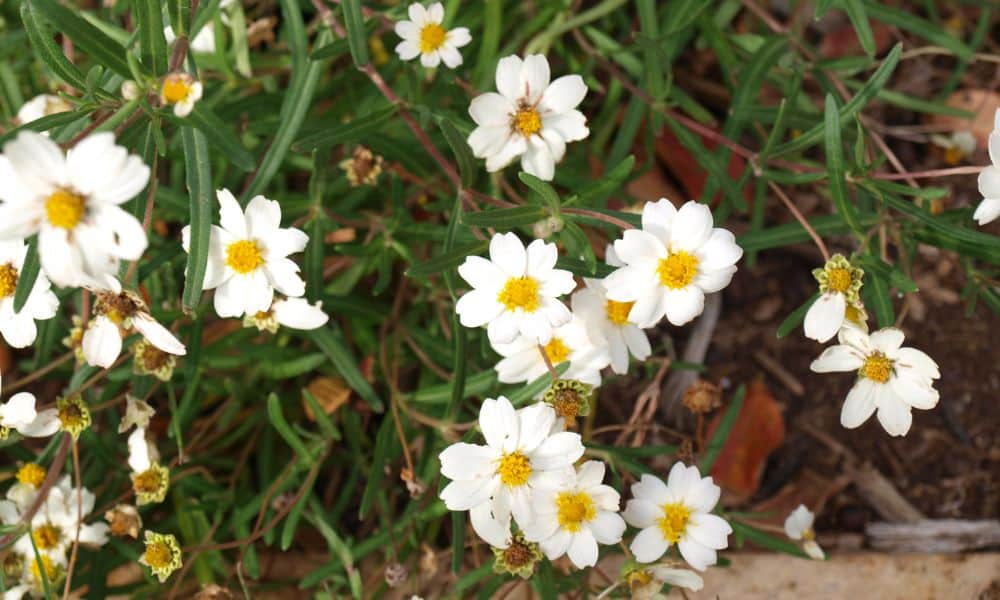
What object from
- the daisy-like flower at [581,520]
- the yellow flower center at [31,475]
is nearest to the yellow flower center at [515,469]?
the daisy-like flower at [581,520]

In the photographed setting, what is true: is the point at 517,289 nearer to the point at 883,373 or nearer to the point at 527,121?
the point at 527,121

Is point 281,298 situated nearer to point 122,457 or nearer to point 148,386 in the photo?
point 148,386

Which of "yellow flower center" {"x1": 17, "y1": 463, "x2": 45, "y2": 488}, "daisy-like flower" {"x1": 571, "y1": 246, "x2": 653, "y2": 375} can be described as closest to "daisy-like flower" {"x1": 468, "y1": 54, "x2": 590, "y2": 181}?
"daisy-like flower" {"x1": 571, "y1": 246, "x2": 653, "y2": 375}

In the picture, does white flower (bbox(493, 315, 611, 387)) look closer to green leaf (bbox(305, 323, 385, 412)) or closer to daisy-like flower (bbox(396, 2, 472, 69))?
green leaf (bbox(305, 323, 385, 412))

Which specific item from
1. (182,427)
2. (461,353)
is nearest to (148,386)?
(182,427)

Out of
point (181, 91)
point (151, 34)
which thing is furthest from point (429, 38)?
point (181, 91)
